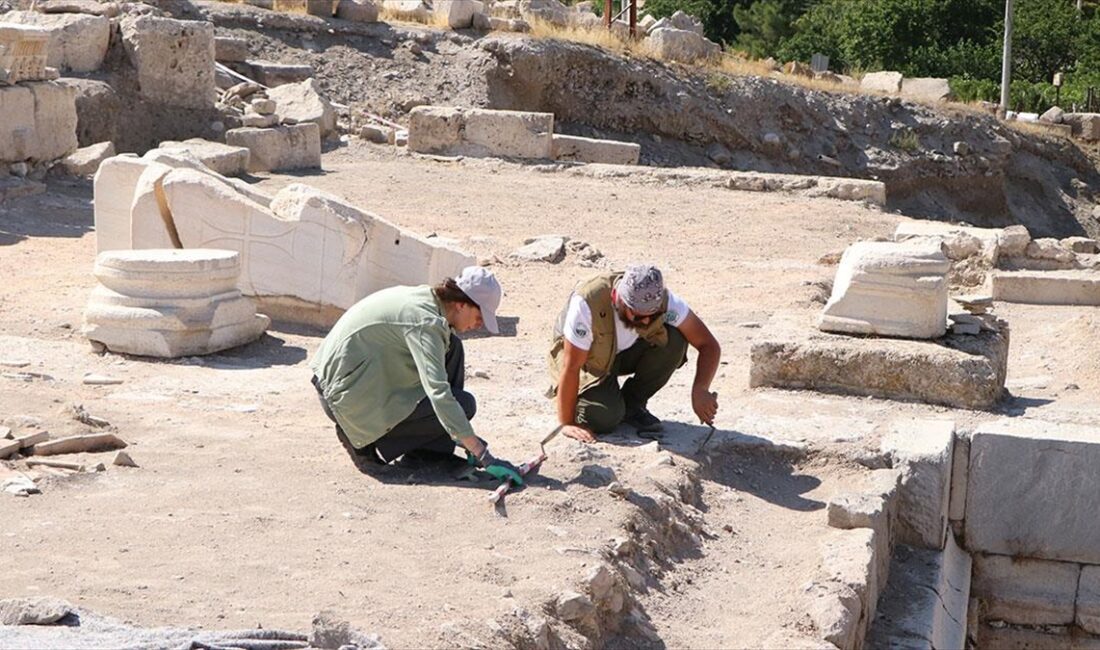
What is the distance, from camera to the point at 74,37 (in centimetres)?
1686

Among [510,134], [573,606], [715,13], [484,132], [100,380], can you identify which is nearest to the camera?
[573,606]

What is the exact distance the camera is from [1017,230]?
1245cm

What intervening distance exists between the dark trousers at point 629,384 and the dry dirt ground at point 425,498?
141 mm

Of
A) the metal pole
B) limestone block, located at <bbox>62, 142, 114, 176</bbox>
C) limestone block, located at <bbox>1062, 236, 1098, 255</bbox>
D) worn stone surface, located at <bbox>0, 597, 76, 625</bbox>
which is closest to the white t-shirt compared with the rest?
worn stone surface, located at <bbox>0, 597, 76, 625</bbox>

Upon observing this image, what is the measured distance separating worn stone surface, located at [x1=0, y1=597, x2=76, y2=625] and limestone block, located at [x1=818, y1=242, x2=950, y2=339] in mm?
5168

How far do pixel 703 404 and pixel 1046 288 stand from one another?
5806mm

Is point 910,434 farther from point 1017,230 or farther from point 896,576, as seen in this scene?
point 1017,230

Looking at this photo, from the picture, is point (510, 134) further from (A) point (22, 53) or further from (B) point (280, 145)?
(A) point (22, 53)

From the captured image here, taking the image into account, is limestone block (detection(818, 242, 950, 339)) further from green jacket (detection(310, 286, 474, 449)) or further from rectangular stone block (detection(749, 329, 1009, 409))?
green jacket (detection(310, 286, 474, 449))

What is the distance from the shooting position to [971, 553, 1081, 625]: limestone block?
7383 mm

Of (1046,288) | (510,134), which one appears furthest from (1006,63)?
(1046,288)

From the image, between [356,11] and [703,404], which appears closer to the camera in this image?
[703,404]

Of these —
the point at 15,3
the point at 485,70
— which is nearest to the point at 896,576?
the point at 15,3

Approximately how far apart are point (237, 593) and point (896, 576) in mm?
3226
